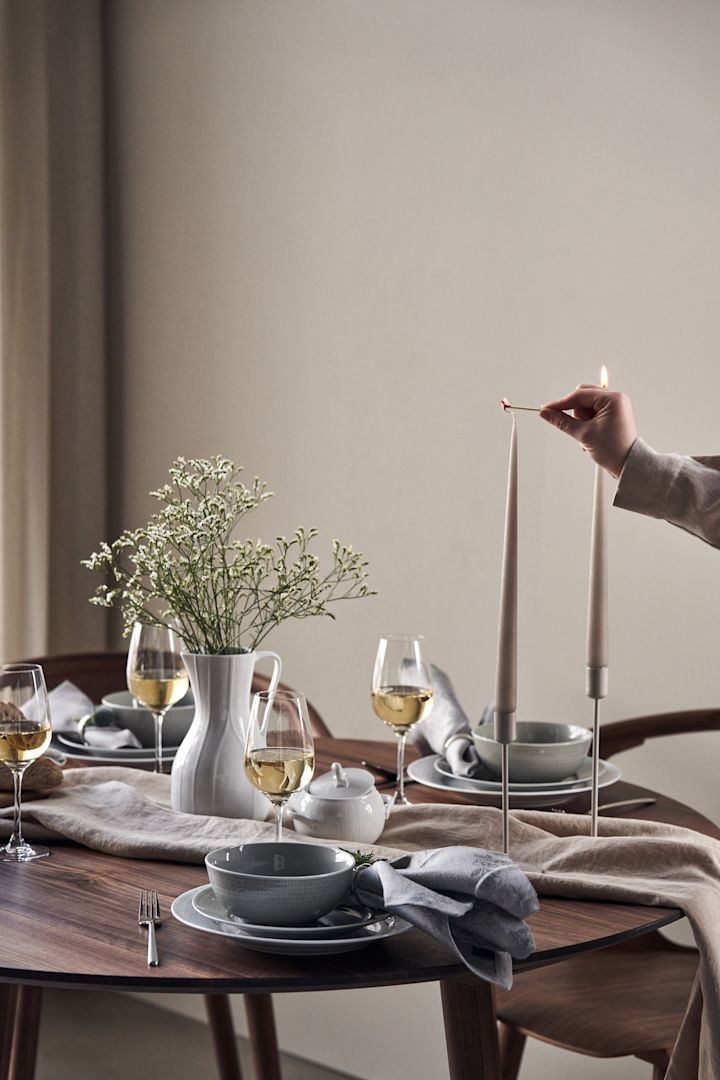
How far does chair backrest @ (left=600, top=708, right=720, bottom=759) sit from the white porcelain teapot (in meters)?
0.91

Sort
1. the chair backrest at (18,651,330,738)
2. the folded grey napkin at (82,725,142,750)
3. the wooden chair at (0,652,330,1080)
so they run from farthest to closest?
the chair backrest at (18,651,330,738) → the wooden chair at (0,652,330,1080) → the folded grey napkin at (82,725,142,750)

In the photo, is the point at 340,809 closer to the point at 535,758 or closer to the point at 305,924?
the point at 305,924

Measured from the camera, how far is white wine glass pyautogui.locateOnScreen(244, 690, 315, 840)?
48.5 inches

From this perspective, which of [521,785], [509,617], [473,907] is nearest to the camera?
[473,907]

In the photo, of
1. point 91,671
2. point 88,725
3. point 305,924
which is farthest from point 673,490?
point 91,671

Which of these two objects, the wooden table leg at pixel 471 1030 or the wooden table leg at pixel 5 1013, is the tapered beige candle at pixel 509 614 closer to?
the wooden table leg at pixel 471 1030

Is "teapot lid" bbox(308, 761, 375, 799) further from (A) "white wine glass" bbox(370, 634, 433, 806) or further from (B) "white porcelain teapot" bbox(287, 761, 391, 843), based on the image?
(A) "white wine glass" bbox(370, 634, 433, 806)

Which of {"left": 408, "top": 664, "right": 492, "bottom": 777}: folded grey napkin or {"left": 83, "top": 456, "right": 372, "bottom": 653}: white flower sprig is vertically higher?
{"left": 83, "top": 456, "right": 372, "bottom": 653}: white flower sprig

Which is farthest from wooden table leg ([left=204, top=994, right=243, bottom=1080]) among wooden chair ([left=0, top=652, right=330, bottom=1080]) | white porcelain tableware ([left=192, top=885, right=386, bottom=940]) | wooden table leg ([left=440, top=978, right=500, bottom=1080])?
white porcelain tableware ([left=192, top=885, right=386, bottom=940])

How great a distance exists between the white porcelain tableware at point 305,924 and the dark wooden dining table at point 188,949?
0.02 meters

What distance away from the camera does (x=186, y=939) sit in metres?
1.08

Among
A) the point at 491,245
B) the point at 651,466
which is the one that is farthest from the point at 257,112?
the point at 651,466

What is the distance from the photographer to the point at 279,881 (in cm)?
104

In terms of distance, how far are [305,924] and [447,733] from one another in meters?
0.71
